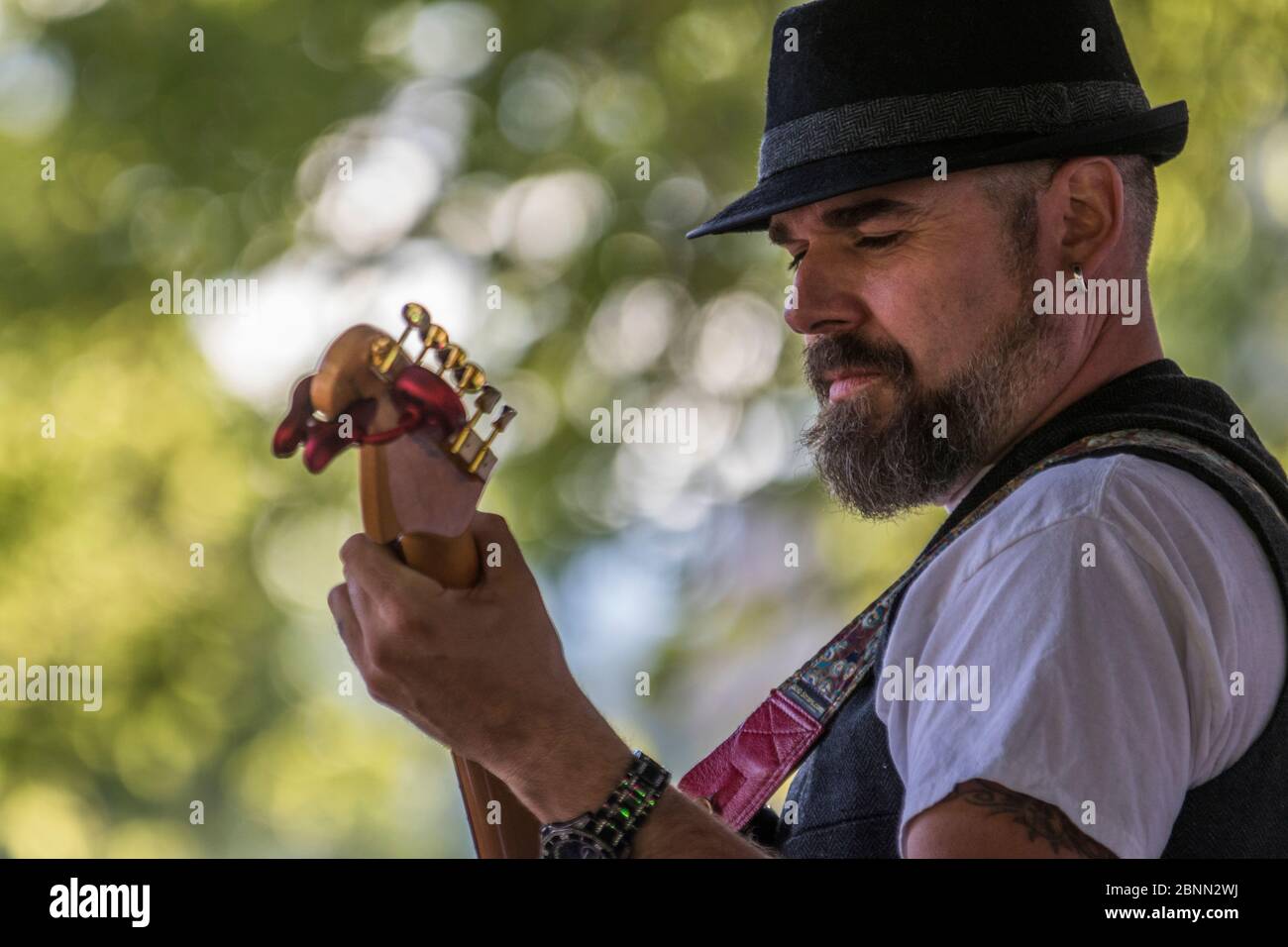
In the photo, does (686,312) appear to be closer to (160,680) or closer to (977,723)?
(160,680)

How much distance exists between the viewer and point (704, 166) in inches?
190

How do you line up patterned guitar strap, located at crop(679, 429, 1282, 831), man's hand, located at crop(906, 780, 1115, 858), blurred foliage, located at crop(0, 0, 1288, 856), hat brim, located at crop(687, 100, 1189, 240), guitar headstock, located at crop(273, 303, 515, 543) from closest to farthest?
1. man's hand, located at crop(906, 780, 1115, 858)
2. guitar headstock, located at crop(273, 303, 515, 543)
3. patterned guitar strap, located at crop(679, 429, 1282, 831)
4. hat brim, located at crop(687, 100, 1189, 240)
5. blurred foliage, located at crop(0, 0, 1288, 856)

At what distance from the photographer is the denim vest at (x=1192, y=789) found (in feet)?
3.99

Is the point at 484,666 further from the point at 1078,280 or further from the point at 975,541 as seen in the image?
the point at 1078,280

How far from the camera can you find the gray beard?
1565 mm

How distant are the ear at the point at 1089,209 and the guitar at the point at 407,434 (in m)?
0.73

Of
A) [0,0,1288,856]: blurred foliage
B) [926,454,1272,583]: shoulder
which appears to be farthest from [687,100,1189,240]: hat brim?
[0,0,1288,856]: blurred foliage

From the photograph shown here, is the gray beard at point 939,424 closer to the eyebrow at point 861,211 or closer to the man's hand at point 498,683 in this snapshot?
the eyebrow at point 861,211

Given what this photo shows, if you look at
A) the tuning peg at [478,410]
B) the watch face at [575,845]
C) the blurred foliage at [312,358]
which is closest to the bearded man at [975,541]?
the watch face at [575,845]

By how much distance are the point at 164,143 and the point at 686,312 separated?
1.80m

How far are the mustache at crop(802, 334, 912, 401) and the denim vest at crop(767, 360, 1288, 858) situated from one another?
0.51 ft

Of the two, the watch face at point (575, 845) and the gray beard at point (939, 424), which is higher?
the gray beard at point (939, 424)

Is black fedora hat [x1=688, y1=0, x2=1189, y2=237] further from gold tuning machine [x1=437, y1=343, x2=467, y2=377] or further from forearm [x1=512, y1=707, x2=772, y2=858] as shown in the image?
forearm [x1=512, y1=707, x2=772, y2=858]
